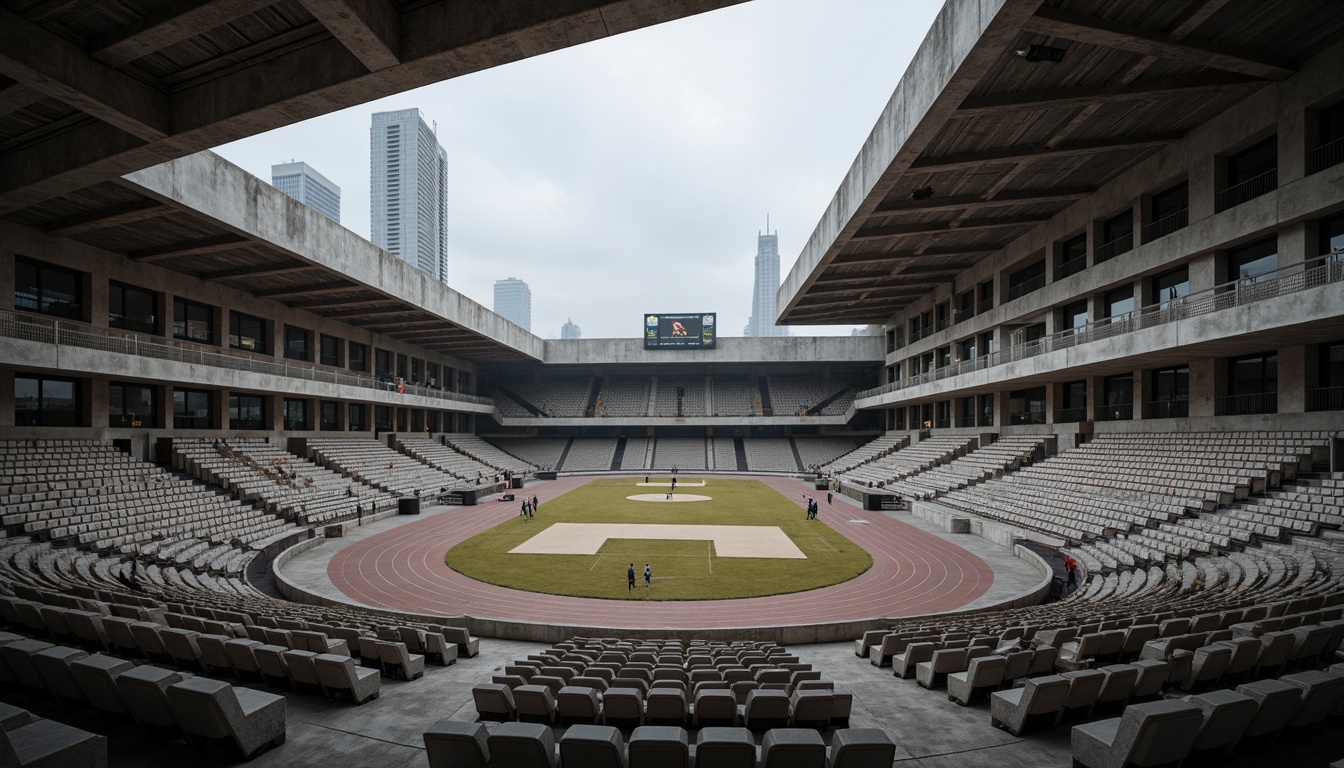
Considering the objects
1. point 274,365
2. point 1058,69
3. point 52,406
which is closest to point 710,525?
point 1058,69

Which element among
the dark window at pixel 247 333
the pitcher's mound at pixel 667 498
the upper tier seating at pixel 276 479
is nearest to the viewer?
the upper tier seating at pixel 276 479

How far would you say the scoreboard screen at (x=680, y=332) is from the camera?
220ft

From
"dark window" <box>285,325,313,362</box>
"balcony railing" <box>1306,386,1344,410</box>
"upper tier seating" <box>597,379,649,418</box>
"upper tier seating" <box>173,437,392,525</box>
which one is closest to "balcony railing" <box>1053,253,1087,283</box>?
"balcony railing" <box>1306,386,1344,410</box>

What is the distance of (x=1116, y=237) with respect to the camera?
28.7 m

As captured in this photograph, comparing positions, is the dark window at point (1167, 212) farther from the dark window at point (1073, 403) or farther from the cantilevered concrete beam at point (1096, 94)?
the dark window at point (1073, 403)

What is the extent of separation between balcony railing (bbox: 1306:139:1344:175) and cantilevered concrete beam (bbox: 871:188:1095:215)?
32.5 ft

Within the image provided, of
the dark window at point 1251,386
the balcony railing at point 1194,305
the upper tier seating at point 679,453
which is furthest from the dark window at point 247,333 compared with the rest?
the dark window at point 1251,386

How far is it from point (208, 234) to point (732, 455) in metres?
53.0

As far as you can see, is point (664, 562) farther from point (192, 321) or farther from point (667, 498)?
point (192, 321)

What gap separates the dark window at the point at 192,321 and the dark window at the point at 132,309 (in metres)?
0.97

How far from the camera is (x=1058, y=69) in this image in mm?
17938

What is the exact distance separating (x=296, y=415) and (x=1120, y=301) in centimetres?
4848

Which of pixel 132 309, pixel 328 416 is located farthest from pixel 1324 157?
pixel 328 416

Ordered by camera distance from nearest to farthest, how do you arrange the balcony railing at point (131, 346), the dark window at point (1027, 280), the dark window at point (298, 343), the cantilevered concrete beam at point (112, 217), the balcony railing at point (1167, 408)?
the cantilevered concrete beam at point (112, 217)
the balcony railing at point (131, 346)
the balcony railing at point (1167, 408)
the dark window at point (1027, 280)
the dark window at point (298, 343)
